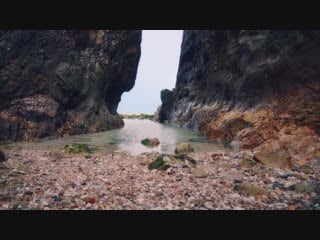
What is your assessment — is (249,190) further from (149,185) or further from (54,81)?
(54,81)

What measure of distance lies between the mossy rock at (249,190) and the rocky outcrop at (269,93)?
4.19m

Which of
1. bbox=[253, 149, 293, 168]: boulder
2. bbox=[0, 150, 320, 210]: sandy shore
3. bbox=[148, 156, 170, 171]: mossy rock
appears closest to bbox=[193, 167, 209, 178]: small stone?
bbox=[0, 150, 320, 210]: sandy shore

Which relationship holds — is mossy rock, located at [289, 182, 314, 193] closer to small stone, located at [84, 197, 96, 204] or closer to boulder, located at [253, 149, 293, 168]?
boulder, located at [253, 149, 293, 168]

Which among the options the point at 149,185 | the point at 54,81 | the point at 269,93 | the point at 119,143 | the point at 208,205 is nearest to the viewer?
the point at 208,205

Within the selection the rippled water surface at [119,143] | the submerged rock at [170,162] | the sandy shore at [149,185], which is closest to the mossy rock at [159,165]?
the submerged rock at [170,162]

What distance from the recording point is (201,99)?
37312 mm

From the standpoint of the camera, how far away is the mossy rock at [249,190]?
7.41 meters

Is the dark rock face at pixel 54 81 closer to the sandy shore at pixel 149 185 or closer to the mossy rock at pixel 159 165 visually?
the sandy shore at pixel 149 185

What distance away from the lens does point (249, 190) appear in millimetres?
7570

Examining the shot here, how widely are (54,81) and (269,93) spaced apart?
17.3 m

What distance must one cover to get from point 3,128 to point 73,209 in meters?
14.9

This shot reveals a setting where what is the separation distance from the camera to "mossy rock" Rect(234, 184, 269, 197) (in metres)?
7.41

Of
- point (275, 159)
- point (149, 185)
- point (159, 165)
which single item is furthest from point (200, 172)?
point (275, 159)
